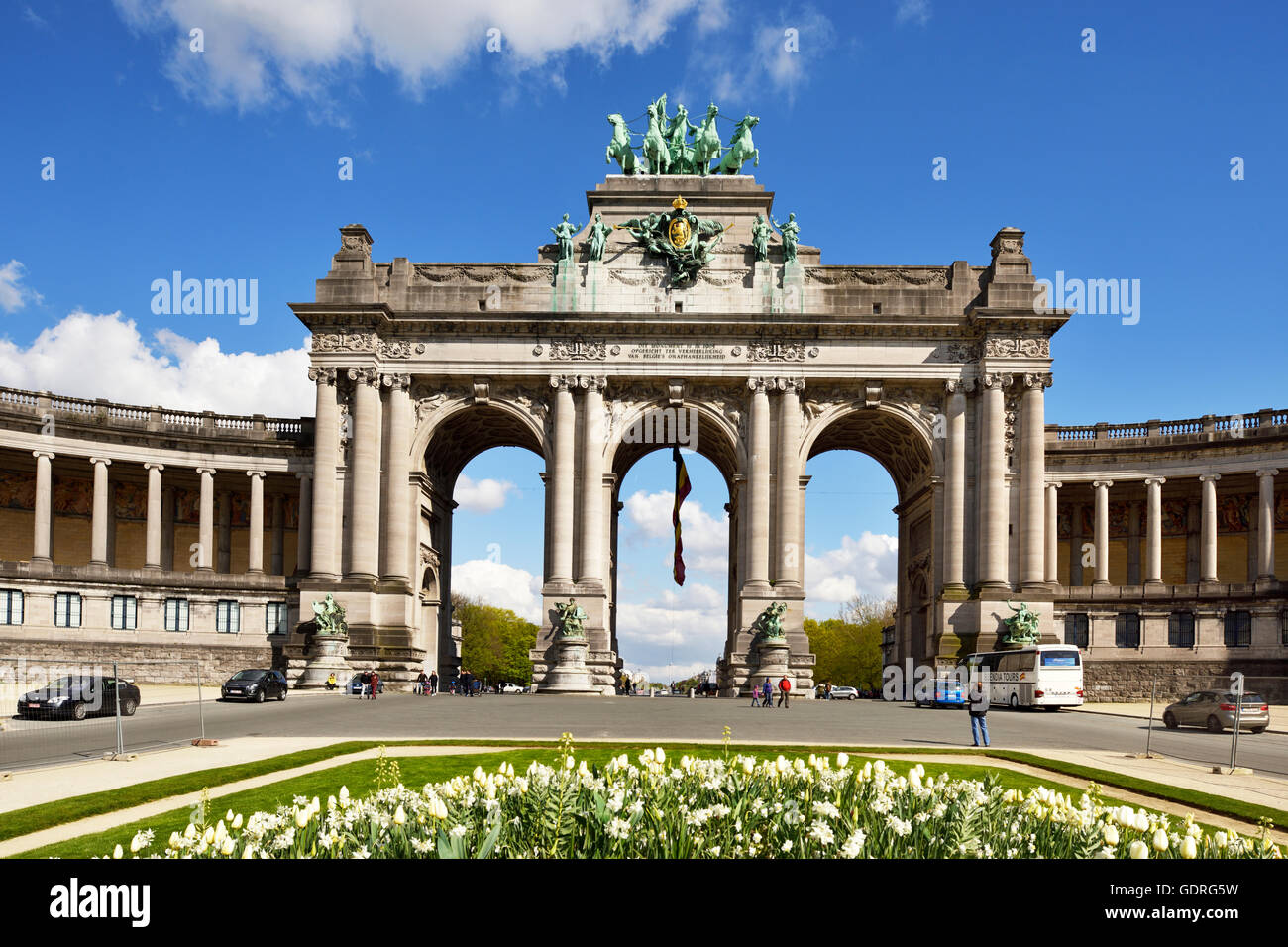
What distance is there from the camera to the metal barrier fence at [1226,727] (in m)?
27.9

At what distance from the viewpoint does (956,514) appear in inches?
2265

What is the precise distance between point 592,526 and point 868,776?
4877cm

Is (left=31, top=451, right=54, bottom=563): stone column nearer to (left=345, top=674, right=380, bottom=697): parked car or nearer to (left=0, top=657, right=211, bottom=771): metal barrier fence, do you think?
(left=0, top=657, right=211, bottom=771): metal barrier fence

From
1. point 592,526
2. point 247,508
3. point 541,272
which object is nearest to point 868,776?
point 592,526

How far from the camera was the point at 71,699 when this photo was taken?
105ft

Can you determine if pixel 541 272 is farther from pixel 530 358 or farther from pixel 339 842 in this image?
pixel 339 842

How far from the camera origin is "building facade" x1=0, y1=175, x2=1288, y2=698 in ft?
Answer: 188

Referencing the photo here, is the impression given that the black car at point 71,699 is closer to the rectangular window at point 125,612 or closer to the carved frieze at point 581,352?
the carved frieze at point 581,352

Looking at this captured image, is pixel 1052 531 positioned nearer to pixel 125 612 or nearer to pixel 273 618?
pixel 273 618

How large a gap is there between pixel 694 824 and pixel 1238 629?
6367cm

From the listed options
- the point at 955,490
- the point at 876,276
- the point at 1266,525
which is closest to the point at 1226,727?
the point at 955,490

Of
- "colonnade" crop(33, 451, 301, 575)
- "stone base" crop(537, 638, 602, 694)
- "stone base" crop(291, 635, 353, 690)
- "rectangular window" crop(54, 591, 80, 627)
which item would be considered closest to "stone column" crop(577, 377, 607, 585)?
"stone base" crop(537, 638, 602, 694)

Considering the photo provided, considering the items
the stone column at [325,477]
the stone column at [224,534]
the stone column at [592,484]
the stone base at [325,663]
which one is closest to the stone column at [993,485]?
the stone column at [592,484]
